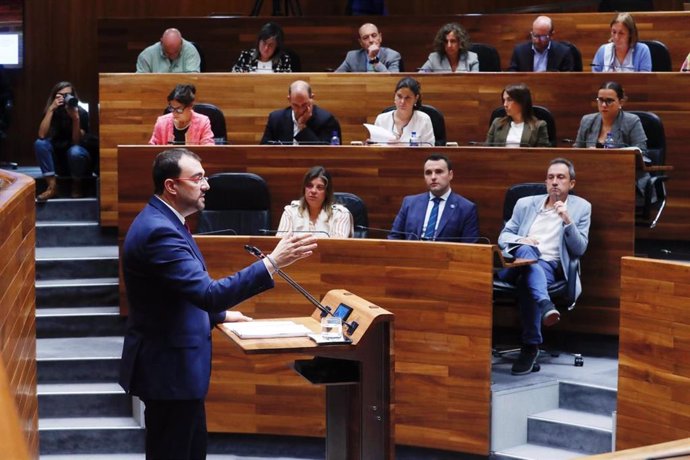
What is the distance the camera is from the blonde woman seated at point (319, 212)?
3793 mm

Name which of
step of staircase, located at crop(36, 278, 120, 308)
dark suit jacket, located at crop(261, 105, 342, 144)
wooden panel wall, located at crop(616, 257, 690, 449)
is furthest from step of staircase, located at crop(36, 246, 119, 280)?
wooden panel wall, located at crop(616, 257, 690, 449)

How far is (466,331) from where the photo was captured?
3430 mm

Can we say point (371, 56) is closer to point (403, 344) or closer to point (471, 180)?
point (471, 180)

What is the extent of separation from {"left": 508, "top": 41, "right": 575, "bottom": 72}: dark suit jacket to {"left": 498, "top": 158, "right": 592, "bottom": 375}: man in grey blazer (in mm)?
1440

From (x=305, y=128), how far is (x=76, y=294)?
3.62ft

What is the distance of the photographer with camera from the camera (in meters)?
5.12

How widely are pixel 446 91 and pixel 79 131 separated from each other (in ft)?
5.67

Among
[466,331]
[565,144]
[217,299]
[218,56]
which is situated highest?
[218,56]

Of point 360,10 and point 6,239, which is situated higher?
point 360,10

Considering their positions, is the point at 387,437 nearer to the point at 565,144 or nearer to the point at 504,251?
the point at 504,251

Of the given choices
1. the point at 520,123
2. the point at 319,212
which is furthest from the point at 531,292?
the point at 520,123

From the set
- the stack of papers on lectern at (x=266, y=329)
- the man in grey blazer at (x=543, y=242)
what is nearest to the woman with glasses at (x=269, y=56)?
the man in grey blazer at (x=543, y=242)

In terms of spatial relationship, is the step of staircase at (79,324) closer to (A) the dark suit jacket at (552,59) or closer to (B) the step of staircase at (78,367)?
(B) the step of staircase at (78,367)

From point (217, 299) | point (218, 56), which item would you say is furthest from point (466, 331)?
point (218, 56)
